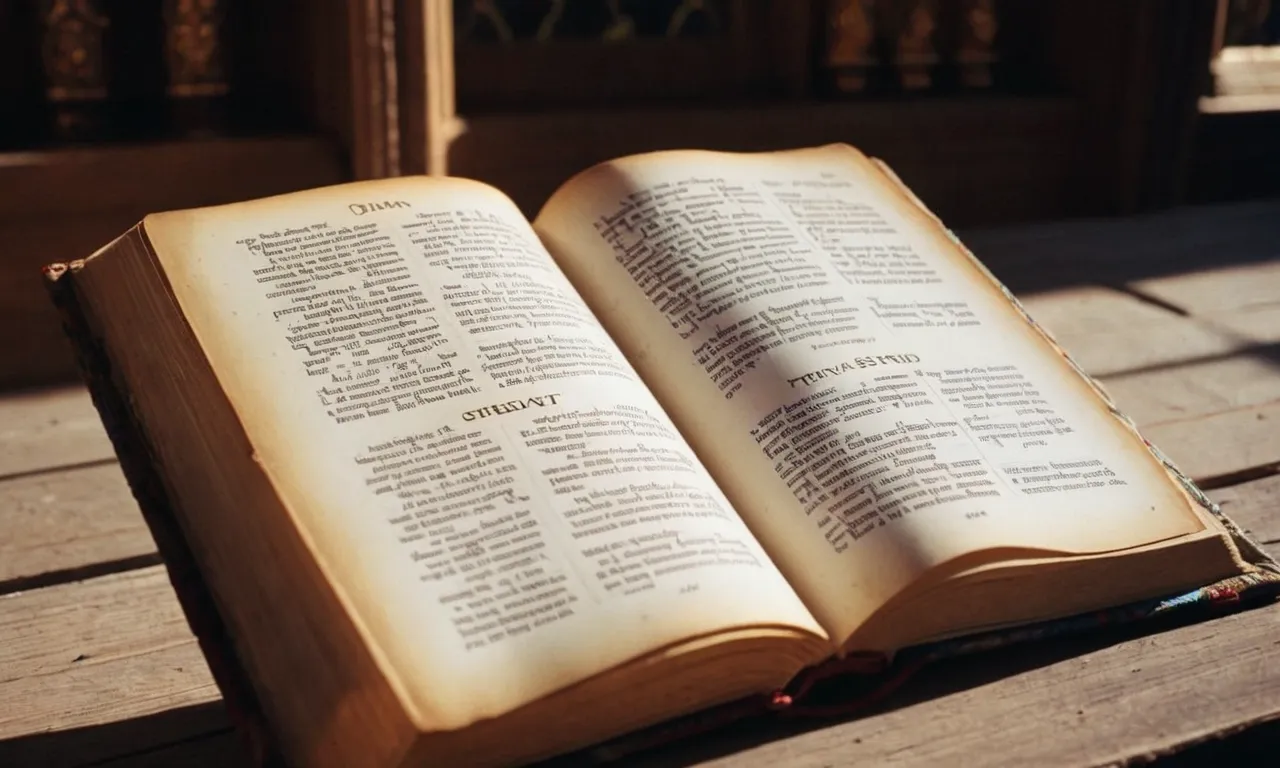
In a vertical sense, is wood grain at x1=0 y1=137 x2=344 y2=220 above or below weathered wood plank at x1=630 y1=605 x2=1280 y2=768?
above

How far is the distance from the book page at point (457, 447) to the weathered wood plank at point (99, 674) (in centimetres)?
24

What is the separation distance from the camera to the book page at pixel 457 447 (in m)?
0.72

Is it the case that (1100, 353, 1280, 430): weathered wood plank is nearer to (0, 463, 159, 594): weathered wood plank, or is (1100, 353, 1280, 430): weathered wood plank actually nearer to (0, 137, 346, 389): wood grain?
(0, 463, 159, 594): weathered wood plank

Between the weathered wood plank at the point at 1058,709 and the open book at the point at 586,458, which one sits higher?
the open book at the point at 586,458

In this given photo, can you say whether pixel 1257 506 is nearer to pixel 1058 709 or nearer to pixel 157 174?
pixel 1058 709

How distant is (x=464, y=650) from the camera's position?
27.5 inches

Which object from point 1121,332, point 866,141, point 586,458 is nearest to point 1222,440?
point 1121,332

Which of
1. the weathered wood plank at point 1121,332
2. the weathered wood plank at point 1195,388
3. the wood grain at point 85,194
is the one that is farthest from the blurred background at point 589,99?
the weathered wood plank at point 1195,388

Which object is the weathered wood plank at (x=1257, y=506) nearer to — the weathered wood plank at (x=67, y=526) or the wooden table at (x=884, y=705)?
the wooden table at (x=884, y=705)

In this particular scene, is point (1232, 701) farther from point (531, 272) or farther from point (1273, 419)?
point (1273, 419)

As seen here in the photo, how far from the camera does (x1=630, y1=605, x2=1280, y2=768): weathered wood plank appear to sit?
0.78 metres

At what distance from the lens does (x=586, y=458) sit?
826mm

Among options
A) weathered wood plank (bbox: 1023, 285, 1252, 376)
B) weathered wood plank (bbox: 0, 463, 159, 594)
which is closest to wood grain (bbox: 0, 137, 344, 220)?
weathered wood plank (bbox: 0, 463, 159, 594)

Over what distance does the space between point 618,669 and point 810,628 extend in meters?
0.13
